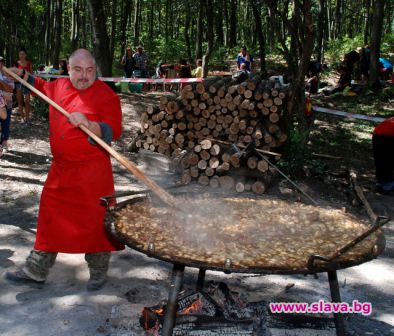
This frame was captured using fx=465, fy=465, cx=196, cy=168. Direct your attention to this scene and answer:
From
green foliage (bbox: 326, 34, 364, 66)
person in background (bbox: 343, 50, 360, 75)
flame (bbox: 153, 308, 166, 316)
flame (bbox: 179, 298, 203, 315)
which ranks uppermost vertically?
green foliage (bbox: 326, 34, 364, 66)

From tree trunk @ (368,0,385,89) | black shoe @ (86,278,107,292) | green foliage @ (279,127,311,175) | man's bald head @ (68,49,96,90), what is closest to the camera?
man's bald head @ (68,49,96,90)

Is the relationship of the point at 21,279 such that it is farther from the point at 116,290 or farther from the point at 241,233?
the point at 241,233

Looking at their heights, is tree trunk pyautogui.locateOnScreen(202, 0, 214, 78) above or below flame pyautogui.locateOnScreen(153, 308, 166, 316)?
above

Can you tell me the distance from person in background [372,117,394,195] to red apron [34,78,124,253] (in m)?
5.31

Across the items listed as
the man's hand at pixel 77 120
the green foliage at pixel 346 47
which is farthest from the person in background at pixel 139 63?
the man's hand at pixel 77 120

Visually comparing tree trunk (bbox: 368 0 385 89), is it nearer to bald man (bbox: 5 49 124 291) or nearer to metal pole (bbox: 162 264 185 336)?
bald man (bbox: 5 49 124 291)

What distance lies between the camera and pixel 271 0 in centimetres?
864

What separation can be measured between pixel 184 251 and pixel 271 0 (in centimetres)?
704

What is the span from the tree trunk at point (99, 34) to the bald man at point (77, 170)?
9154 millimetres

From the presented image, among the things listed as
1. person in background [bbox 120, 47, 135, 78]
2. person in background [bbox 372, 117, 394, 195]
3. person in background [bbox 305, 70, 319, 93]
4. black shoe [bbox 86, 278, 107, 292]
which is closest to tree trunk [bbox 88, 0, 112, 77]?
person in background [bbox 120, 47, 135, 78]

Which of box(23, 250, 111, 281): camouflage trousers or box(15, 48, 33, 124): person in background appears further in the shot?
box(15, 48, 33, 124): person in background

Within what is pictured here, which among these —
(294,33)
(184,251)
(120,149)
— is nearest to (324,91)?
(294,33)

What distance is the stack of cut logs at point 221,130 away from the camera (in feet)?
24.5

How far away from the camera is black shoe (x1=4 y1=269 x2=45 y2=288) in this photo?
4.10 meters
